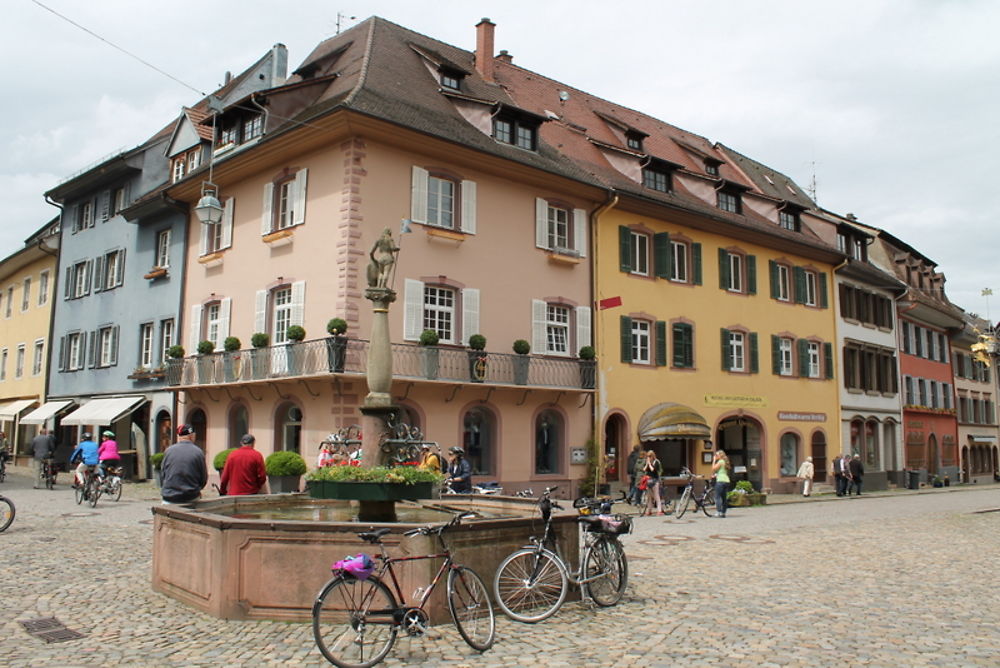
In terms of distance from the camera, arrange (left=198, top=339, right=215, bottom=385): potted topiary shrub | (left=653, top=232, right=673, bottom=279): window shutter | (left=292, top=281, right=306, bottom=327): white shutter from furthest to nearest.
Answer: (left=653, top=232, right=673, bottom=279): window shutter → (left=198, top=339, right=215, bottom=385): potted topiary shrub → (left=292, top=281, right=306, bottom=327): white shutter

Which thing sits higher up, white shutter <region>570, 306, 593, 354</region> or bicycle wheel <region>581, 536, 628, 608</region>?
white shutter <region>570, 306, 593, 354</region>

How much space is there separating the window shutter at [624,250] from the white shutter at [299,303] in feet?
31.8

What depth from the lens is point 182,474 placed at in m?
10.1

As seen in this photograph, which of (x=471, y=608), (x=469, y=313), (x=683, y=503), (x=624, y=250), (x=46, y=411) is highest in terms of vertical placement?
(x=624, y=250)

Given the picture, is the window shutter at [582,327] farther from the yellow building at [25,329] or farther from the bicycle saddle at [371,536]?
the yellow building at [25,329]

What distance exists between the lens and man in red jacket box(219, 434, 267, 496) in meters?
10.9

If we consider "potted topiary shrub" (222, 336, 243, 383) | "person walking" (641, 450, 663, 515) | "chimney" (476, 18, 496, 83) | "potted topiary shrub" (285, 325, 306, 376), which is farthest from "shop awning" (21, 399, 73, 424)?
"person walking" (641, 450, 663, 515)

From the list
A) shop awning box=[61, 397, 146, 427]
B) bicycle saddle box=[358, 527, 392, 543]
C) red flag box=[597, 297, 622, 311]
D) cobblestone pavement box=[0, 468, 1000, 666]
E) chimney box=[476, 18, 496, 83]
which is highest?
chimney box=[476, 18, 496, 83]

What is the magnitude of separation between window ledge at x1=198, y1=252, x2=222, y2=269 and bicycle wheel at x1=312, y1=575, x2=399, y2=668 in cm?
1997

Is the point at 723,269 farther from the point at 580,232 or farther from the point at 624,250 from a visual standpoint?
the point at 580,232

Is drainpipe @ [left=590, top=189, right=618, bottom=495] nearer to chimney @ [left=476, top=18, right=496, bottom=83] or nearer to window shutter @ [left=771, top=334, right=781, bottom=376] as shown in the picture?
chimney @ [left=476, top=18, right=496, bottom=83]

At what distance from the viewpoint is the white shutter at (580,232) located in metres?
25.1

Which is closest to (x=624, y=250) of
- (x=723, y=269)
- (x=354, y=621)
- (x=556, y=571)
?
(x=723, y=269)

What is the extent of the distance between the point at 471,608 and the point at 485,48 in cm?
2497
